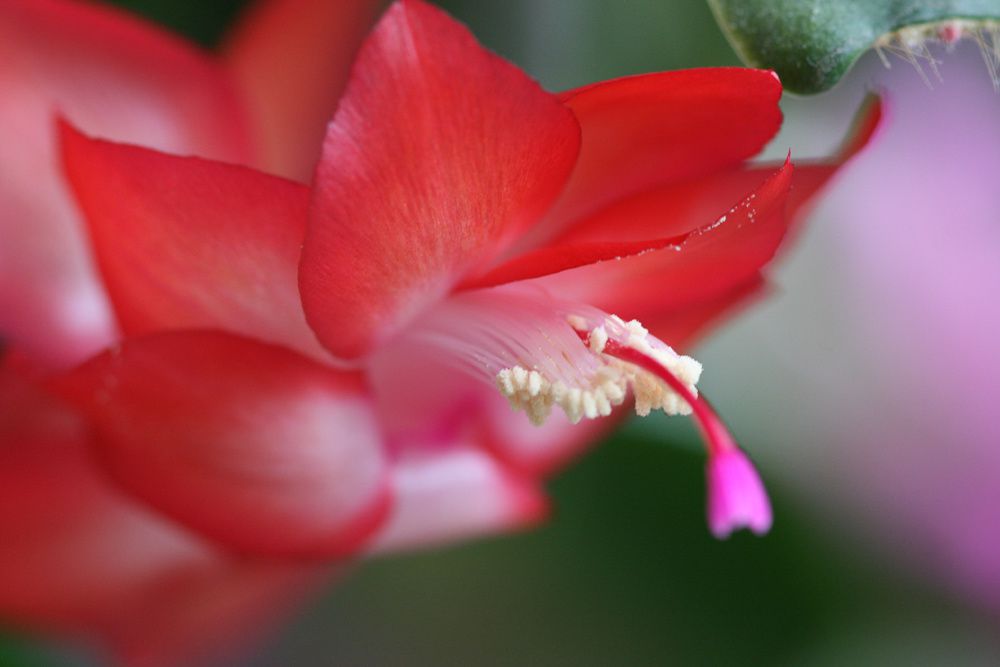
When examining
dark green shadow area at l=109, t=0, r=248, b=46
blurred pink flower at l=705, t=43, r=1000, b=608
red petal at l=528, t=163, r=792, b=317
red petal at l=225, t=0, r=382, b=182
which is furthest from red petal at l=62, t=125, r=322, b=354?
blurred pink flower at l=705, t=43, r=1000, b=608

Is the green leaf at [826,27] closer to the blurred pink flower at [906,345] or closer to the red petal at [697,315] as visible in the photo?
the red petal at [697,315]

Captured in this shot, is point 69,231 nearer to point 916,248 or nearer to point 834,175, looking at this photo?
point 834,175

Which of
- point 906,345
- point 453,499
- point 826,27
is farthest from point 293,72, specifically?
point 906,345

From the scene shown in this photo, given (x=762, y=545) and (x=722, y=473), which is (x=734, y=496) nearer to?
(x=722, y=473)

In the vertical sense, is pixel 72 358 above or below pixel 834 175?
below

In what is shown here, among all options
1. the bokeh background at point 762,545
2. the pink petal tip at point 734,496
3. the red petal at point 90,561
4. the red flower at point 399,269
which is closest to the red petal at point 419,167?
the red flower at point 399,269

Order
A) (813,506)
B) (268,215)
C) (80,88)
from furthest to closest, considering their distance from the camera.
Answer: (813,506)
(80,88)
(268,215)

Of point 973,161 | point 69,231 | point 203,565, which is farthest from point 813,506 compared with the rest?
point 69,231
